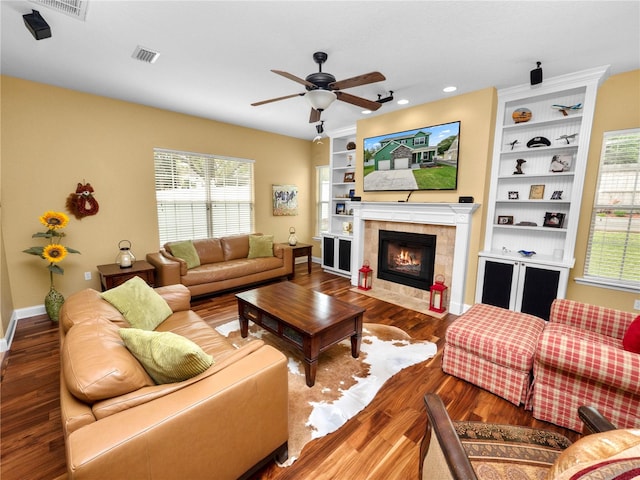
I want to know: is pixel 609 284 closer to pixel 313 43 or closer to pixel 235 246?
pixel 313 43

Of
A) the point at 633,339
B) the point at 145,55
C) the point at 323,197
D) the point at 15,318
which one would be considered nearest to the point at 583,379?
the point at 633,339

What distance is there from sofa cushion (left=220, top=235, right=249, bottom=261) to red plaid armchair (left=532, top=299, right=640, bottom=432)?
170 inches

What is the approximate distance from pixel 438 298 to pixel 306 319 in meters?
2.21

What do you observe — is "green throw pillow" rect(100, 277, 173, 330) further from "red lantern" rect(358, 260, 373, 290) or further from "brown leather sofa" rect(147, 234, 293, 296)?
"red lantern" rect(358, 260, 373, 290)

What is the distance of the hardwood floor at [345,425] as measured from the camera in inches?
62.5

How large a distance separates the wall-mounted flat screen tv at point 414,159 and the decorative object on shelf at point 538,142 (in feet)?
A: 2.66

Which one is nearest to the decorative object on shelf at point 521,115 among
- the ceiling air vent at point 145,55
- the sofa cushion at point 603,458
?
the sofa cushion at point 603,458

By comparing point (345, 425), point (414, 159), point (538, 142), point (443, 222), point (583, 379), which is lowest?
point (345, 425)

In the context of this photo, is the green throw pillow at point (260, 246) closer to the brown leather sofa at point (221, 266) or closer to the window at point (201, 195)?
the brown leather sofa at point (221, 266)

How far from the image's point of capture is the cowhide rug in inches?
75.0

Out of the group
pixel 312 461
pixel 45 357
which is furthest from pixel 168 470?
pixel 45 357

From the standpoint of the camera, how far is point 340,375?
7.89ft

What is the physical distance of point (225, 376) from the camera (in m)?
1.33

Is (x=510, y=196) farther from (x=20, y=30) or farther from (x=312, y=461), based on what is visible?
(x=20, y=30)
